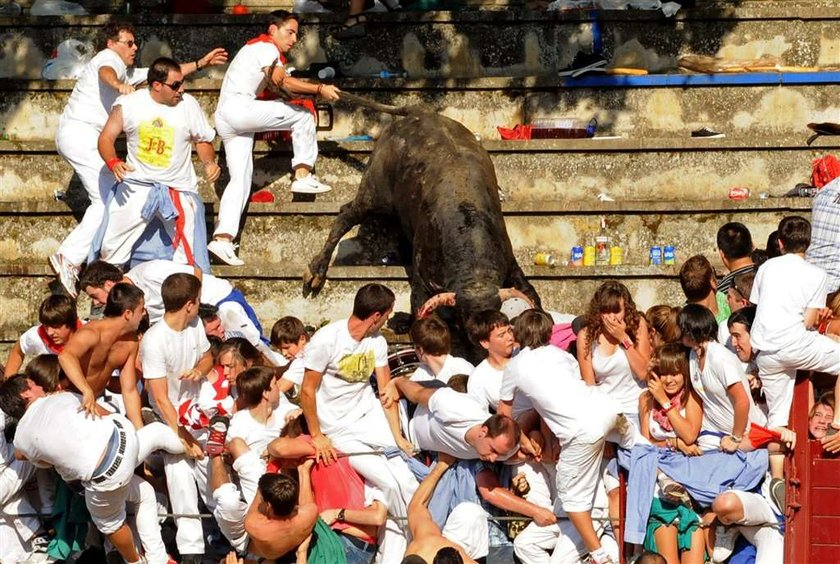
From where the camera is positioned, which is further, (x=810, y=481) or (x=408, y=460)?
(x=408, y=460)

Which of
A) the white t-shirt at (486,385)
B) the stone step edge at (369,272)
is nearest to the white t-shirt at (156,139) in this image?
the stone step edge at (369,272)

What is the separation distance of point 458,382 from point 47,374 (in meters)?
2.51

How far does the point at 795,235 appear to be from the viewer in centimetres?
1136

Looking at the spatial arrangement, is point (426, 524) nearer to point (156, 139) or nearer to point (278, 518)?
point (278, 518)

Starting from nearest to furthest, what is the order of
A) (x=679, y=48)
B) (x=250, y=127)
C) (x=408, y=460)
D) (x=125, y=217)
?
(x=408, y=460)
(x=125, y=217)
(x=250, y=127)
(x=679, y=48)

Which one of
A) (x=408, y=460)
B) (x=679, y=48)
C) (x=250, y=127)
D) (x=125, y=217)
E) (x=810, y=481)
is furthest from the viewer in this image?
(x=679, y=48)

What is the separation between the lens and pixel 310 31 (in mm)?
17484

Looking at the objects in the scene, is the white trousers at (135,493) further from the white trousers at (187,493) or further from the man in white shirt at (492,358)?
the man in white shirt at (492,358)

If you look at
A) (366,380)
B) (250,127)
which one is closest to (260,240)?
(250,127)

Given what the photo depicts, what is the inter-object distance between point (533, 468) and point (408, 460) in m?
0.78

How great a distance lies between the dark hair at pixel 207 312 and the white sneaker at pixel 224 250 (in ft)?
4.62

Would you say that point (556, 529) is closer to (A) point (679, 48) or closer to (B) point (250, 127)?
(B) point (250, 127)

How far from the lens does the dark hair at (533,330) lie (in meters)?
11.1

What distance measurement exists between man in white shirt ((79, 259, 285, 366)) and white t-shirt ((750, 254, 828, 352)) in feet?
10.6
